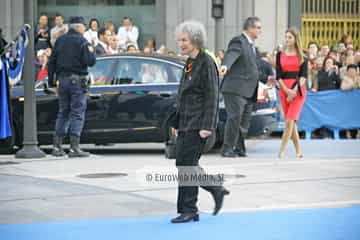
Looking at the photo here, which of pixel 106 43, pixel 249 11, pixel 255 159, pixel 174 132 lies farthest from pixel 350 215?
pixel 249 11

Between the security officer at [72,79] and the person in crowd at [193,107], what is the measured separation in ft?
16.6

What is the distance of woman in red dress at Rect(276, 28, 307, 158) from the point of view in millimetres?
13703

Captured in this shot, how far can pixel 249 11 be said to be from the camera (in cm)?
2450

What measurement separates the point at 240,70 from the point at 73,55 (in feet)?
7.99

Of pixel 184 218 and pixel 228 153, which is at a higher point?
pixel 184 218

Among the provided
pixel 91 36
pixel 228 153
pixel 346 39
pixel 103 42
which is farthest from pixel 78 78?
pixel 346 39

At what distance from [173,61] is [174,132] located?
5.49 meters

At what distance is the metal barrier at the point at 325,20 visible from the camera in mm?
25484

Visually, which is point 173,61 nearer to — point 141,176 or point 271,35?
point 141,176

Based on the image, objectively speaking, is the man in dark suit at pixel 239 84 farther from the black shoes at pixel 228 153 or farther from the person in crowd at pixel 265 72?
the person in crowd at pixel 265 72


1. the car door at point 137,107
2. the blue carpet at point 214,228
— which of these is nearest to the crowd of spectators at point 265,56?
the car door at point 137,107

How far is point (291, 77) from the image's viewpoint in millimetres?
13789

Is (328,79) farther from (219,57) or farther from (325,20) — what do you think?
(325,20)

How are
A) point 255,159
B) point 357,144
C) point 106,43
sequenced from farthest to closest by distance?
point 106,43 → point 357,144 → point 255,159
